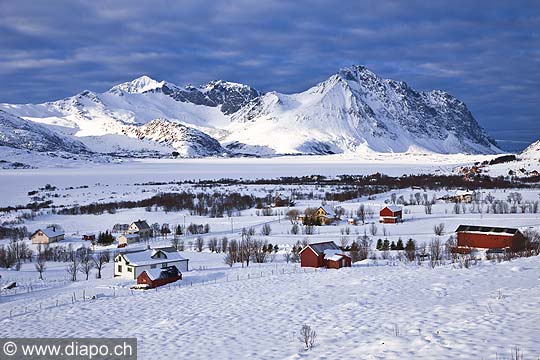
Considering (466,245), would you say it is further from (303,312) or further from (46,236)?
(46,236)

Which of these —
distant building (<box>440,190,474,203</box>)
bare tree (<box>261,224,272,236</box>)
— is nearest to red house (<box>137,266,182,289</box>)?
bare tree (<box>261,224,272,236</box>)

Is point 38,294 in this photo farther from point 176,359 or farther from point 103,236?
point 103,236

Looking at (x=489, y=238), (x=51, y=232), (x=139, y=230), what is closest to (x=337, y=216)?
(x=139, y=230)

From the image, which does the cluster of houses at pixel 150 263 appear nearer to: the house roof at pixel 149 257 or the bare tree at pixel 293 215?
the house roof at pixel 149 257

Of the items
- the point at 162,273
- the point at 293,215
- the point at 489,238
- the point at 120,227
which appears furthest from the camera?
the point at 293,215

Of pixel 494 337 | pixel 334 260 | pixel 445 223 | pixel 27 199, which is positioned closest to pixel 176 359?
pixel 494 337

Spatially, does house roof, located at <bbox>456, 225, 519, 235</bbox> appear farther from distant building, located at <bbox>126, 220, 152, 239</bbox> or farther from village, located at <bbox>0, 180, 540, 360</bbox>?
distant building, located at <bbox>126, 220, 152, 239</bbox>
